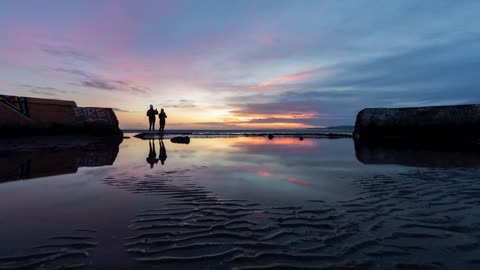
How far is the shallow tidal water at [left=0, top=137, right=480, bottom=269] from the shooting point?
2.56 meters

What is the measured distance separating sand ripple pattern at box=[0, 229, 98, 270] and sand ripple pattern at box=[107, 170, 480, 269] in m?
0.40

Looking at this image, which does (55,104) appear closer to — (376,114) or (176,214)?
(176,214)

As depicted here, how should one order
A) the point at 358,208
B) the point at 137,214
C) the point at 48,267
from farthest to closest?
the point at 358,208, the point at 137,214, the point at 48,267

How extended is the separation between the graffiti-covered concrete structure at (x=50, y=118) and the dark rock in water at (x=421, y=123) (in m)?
19.5

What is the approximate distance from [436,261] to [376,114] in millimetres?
19778

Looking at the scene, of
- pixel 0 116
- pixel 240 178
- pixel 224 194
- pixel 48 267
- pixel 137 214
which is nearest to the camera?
pixel 48 267

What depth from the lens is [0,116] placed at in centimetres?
1597

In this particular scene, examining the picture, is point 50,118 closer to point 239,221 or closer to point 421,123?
point 239,221

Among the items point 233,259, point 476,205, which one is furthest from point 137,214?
point 476,205

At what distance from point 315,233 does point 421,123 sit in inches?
733

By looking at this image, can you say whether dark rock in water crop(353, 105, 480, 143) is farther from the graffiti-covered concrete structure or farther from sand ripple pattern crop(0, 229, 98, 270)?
sand ripple pattern crop(0, 229, 98, 270)

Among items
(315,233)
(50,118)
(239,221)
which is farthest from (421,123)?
(50,118)

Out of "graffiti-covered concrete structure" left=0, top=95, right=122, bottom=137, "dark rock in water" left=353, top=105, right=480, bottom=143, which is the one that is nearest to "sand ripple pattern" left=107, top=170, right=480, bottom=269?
"dark rock in water" left=353, top=105, right=480, bottom=143

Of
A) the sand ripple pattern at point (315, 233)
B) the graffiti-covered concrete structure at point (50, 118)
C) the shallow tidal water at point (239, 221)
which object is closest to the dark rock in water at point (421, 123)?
the shallow tidal water at point (239, 221)
